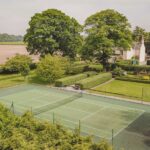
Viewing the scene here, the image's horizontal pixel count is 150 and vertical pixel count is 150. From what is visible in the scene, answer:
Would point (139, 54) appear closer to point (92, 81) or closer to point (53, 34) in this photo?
point (53, 34)

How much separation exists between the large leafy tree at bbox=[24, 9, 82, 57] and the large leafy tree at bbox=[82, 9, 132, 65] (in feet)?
13.9

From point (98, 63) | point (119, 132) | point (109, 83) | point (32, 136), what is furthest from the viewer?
point (98, 63)

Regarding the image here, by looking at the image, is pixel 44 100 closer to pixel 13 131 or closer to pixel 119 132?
pixel 119 132

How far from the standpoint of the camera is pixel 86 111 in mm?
22656

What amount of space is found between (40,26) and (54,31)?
2.87 metres

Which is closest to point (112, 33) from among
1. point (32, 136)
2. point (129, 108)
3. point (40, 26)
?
point (40, 26)

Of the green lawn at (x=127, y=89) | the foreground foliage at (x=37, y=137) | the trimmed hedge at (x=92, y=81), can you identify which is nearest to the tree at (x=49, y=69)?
the trimmed hedge at (x=92, y=81)

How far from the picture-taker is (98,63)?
46.2 metres

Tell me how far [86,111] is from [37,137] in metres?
11.4

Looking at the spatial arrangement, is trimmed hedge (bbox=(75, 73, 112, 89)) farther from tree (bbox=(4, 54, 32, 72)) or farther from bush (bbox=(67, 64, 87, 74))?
tree (bbox=(4, 54, 32, 72))

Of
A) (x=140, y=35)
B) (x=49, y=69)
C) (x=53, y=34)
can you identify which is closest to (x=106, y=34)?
(x=53, y=34)

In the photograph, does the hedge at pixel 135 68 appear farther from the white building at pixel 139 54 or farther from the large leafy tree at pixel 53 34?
the white building at pixel 139 54

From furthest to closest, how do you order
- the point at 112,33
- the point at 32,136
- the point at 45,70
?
the point at 112,33 → the point at 45,70 → the point at 32,136

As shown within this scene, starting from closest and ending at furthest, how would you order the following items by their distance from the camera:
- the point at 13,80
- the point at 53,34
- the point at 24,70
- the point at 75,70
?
the point at 24,70
the point at 13,80
the point at 75,70
the point at 53,34
